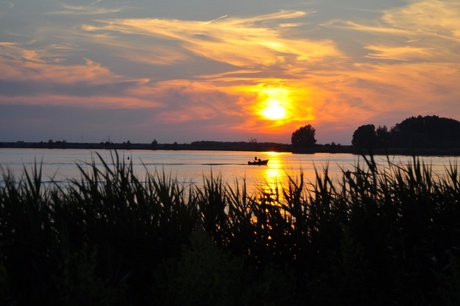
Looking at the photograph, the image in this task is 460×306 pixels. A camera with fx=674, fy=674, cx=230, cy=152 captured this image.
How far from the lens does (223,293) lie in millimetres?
6445

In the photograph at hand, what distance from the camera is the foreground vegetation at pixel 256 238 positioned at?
865 centimetres

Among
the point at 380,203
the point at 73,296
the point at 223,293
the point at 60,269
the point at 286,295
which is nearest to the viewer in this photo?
the point at 223,293

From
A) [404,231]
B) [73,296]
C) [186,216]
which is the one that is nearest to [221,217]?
[186,216]

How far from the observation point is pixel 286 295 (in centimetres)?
778

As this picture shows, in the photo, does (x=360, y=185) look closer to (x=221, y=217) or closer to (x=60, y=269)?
(x=221, y=217)

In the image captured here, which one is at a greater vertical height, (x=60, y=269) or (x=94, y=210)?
(x=94, y=210)

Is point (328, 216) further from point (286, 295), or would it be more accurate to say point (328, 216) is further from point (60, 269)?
point (60, 269)

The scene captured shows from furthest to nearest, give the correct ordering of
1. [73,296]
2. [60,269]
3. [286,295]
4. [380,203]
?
[380,203], [60,269], [286,295], [73,296]

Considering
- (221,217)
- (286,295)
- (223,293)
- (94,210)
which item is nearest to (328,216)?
(221,217)

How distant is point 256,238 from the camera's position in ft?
34.7

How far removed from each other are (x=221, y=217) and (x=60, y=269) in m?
3.35

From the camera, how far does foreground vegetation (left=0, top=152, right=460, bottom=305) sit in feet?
28.4

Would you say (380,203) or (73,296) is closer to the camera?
(73,296)

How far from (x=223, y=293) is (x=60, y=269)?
10.1 ft
